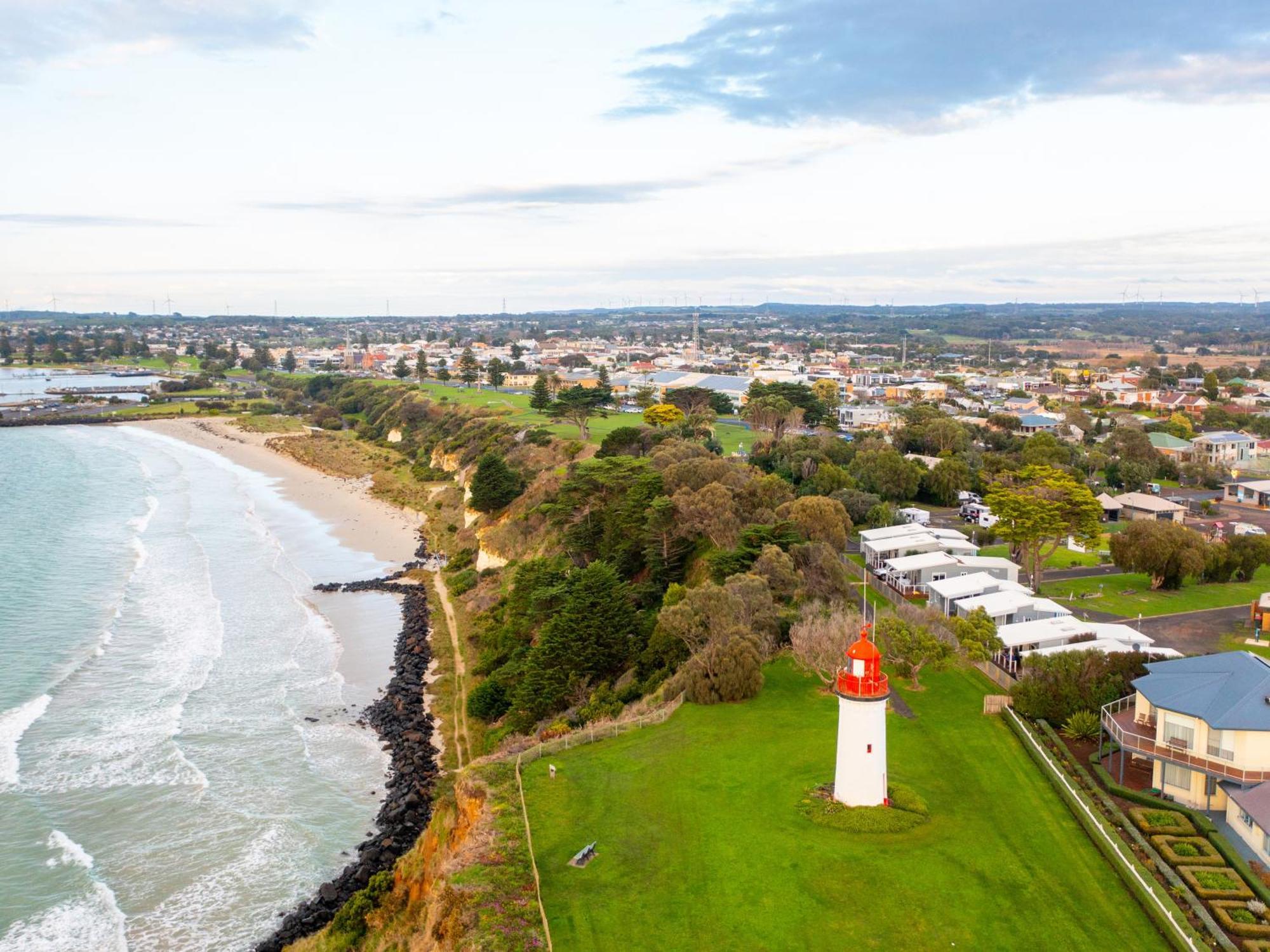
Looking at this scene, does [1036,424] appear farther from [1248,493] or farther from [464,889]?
[464,889]

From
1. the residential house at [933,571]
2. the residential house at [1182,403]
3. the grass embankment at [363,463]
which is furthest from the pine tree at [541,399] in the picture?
the residential house at [1182,403]

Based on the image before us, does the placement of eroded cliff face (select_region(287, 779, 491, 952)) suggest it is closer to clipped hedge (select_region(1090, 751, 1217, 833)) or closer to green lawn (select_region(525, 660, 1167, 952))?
green lawn (select_region(525, 660, 1167, 952))

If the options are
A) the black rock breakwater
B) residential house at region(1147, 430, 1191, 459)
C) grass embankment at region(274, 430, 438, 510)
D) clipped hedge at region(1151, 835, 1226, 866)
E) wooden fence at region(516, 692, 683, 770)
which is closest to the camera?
clipped hedge at region(1151, 835, 1226, 866)

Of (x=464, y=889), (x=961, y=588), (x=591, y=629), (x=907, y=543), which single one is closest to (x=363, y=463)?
(x=907, y=543)

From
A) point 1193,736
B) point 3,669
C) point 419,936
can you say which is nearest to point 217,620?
point 3,669

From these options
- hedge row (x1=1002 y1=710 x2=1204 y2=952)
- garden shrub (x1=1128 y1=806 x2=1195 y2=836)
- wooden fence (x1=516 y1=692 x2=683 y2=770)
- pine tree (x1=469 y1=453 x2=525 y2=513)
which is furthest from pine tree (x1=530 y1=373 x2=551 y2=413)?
garden shrub (x1=1128 y1=806 x2=1195 y2=836)

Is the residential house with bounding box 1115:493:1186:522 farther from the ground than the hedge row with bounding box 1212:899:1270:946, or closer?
farther from the ground
